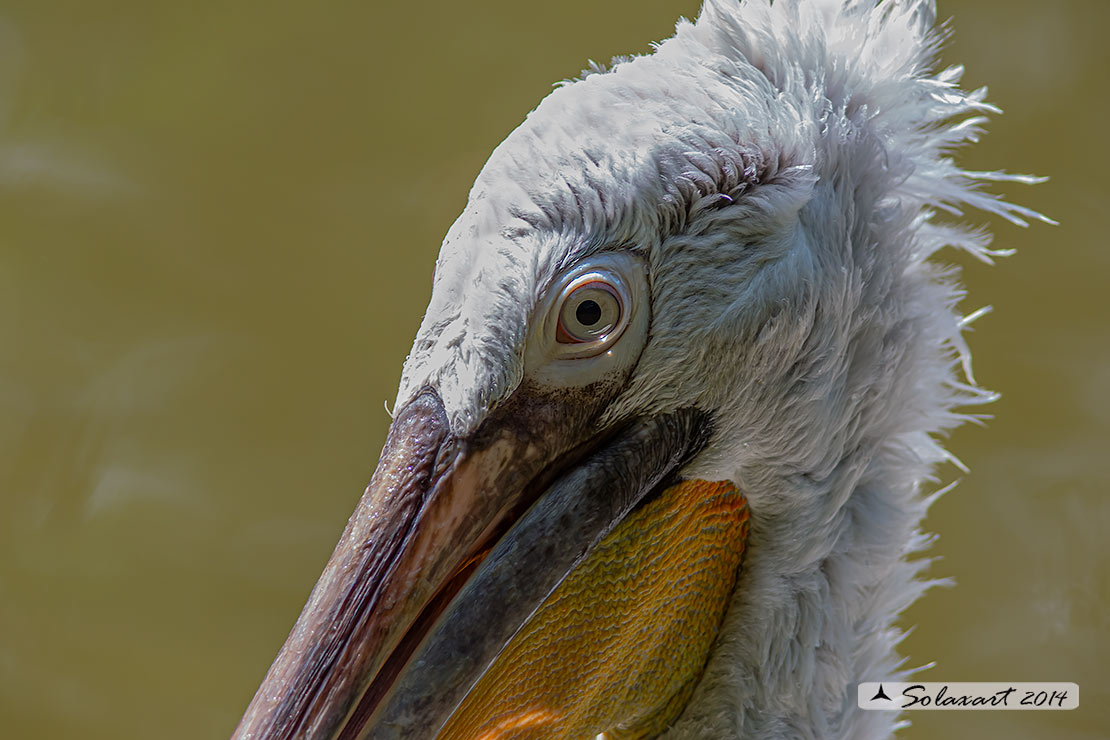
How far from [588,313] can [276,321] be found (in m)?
2.72

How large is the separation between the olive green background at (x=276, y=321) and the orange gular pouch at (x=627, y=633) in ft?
6.70

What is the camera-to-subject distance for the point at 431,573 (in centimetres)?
149

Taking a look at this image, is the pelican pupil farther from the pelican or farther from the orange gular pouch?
the orange gular pouch

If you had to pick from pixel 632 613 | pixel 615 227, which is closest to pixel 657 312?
pixel 615 227

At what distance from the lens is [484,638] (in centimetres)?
149

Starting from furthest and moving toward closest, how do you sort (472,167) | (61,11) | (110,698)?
1. (61,11)
2. (472,167)
3. (110,698)

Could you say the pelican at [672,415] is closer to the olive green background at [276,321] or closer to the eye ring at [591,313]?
the eye ring at [591,313]

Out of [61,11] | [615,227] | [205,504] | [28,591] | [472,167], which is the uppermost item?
[61,11]

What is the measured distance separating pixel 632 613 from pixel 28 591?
2.79 m

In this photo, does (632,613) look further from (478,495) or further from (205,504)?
(205,504)

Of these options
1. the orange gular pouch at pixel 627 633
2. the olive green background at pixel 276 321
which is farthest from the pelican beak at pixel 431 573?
the olive green background at pixel 276 321

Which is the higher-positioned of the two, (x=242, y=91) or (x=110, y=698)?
(x=242, y=91)

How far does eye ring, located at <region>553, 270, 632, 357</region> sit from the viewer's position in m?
1.50

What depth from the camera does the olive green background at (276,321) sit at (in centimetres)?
366
